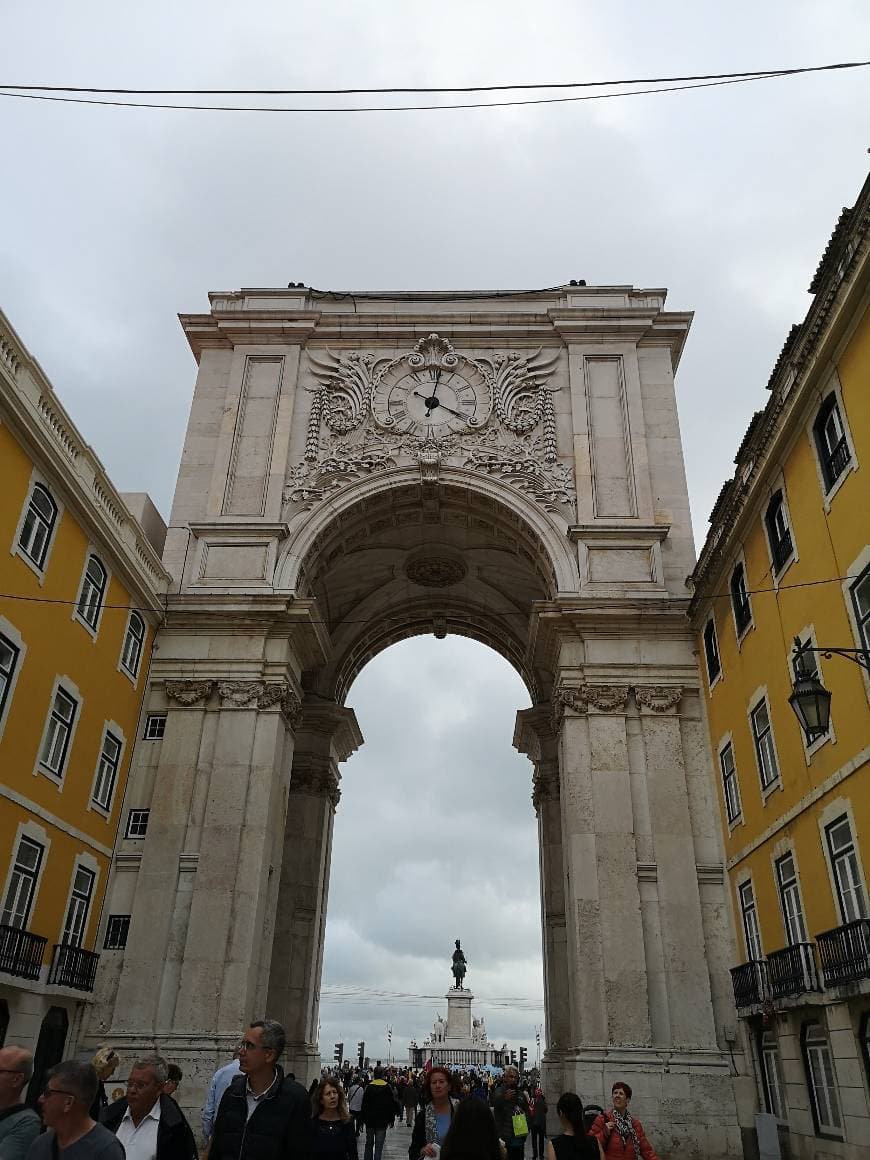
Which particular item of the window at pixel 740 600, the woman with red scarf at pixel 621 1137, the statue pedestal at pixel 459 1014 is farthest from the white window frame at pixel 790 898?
the statue pedestal at pixel 459 1014

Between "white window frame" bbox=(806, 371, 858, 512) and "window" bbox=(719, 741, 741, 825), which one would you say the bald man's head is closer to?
"white window frame" bbox=(806, 371, 858, 512)

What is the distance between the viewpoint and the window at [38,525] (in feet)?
60.7

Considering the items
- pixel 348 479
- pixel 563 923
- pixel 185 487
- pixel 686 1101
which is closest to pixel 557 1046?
pixel 563 923

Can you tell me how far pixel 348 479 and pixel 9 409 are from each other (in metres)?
12.2

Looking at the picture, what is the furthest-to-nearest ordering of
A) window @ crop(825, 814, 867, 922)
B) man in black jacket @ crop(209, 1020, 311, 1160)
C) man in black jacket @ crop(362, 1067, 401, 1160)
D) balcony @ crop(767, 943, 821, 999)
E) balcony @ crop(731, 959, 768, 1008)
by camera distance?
balcony @ crop(731, 959, 768, 1008), man in black jacket @ crop(362, 1067, 401, 1160), balcony @ crop(767, 943, 821, 999), window @ crop(825, 814, 867, 922), man in black jacket @ crop(209, 1020, 311, 1160)

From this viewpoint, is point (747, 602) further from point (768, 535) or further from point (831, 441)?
point (831, 441)

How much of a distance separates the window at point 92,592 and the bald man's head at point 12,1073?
1591cm

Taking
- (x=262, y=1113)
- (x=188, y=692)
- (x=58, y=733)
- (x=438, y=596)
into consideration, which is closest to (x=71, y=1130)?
(x=262, y=1113)

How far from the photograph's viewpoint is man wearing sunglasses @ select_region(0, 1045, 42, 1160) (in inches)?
215

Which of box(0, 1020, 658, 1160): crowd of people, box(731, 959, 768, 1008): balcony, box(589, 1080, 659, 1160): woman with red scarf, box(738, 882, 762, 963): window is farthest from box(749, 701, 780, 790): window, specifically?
box(0, 1020, 658, 1160): crowd of people

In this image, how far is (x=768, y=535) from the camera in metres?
19.3

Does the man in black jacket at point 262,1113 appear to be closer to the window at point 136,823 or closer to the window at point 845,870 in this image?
the window at point 845,870

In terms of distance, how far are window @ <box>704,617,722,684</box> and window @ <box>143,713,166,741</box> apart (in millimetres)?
14738

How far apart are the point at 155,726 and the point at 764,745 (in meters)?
15.7
